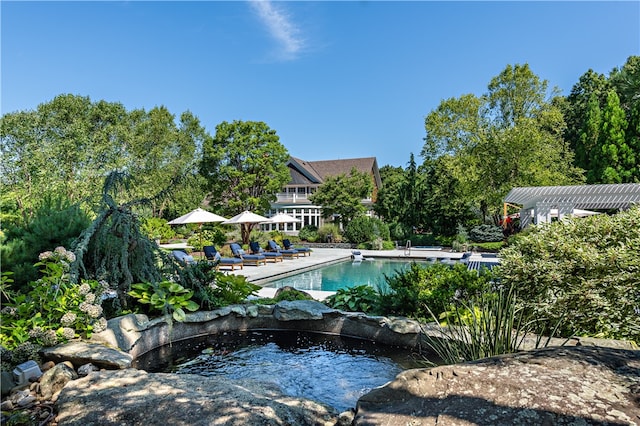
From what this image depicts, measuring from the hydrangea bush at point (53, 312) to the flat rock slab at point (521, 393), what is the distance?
11.7 ft

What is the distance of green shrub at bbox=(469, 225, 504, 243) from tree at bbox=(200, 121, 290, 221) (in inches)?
537

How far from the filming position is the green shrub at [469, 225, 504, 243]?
23427mm

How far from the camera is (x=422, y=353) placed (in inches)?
201

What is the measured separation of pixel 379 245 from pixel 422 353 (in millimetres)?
18693

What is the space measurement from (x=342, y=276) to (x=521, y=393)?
12.7 meters

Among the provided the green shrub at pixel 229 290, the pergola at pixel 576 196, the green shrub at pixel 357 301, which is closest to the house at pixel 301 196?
the pergola at pixel 576 196

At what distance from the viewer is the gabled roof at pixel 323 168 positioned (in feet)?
118

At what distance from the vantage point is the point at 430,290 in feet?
18.8

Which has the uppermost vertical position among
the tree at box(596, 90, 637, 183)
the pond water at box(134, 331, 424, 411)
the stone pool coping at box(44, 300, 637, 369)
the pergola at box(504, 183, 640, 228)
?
the tree at box(596, 90, 637, 183)

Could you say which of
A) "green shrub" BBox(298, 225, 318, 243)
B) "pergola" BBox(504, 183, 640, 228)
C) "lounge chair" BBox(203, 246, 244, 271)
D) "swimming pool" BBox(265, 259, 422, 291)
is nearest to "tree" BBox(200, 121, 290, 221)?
"green shrub" BBox(298, 225, 318, 243)

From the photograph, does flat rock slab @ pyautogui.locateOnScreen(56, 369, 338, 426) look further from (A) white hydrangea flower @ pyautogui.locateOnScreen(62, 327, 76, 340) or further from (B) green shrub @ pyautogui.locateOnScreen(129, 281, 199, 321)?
(B) green shrub @ pyautogui.locateOnScreen(129, 281, 199, 321)

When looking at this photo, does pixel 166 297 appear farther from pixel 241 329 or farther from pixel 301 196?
pixel 301 196

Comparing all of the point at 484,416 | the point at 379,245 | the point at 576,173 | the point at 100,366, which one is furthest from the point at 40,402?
the point at 576,173

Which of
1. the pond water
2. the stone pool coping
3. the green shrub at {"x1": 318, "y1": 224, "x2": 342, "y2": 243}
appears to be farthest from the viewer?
the green shrub at {"x1": 318, "y1": 224, "x2": 342, "y2": 243}
